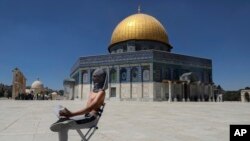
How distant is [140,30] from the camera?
40688 millimetres

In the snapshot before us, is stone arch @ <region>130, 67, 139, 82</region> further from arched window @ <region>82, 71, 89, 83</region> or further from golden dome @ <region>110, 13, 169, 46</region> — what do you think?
arched window @ <region>82, 71, 89, 83</region>

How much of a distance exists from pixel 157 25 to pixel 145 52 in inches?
293

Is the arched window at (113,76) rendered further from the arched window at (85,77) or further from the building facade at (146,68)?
the arched window at (85,77)

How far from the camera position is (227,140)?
4.66m

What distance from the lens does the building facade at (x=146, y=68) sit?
36531mm

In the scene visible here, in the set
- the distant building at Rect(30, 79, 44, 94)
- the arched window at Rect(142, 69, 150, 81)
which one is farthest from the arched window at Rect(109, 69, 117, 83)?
the distant building at Rect(30, 79, 44, 94)

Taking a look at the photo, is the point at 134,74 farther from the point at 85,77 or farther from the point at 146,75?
the point at 85,77

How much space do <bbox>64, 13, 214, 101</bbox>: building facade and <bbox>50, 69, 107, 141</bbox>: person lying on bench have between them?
3041 cm

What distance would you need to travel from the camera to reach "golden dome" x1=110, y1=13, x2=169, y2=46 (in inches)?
1601

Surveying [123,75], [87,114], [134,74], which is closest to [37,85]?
[123,75]

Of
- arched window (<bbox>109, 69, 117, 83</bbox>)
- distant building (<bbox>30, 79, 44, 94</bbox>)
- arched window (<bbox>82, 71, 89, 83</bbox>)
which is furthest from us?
distant building (<bbox>30, 79, 44, 94</bbox>)

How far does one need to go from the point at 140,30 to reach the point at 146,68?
22.3 feet

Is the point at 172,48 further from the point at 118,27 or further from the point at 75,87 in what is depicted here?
the point at 75,87

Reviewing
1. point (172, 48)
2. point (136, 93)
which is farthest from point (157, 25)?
point (136, 93)
